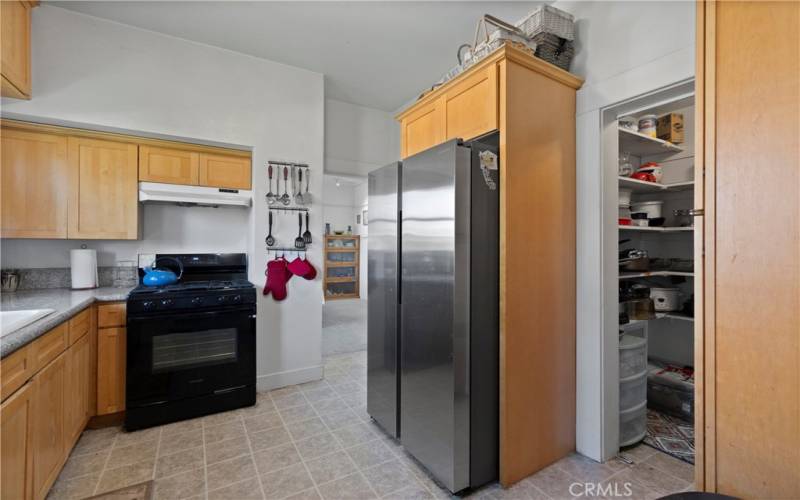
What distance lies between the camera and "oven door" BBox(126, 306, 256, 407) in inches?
96.0

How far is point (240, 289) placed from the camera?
2.78m

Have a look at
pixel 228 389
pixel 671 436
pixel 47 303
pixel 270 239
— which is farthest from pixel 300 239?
pixel 671 436

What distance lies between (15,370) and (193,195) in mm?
1743

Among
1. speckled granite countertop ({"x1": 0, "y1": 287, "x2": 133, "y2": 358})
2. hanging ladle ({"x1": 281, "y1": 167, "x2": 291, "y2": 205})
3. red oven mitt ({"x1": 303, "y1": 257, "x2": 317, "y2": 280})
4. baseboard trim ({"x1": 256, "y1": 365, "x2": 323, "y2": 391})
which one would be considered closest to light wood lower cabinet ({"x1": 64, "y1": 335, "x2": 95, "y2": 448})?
speckled granite countertop ({"x1": 0, "y1": 287, "x2": 133, "y2": 358})

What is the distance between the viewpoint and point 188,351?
2.62 meters

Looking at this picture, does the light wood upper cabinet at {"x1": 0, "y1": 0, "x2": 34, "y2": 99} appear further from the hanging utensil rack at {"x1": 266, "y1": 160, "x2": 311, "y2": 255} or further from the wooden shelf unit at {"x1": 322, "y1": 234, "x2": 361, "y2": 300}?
A: the wooden shelf unit at {"x1": 322, "y1": 234, "x2": 361, "y2": 300}

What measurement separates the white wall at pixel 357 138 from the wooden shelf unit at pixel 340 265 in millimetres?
4887

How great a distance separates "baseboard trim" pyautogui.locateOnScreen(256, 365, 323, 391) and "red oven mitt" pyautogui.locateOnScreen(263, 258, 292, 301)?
0.70 m

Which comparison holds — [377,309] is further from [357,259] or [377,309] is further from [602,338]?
[357,259]

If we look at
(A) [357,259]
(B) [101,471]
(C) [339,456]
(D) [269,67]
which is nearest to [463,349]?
(C) [339,456]

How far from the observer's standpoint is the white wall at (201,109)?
2475mm

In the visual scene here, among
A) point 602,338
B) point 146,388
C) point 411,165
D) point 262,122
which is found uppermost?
point 262,122

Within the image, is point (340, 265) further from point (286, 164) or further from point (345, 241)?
point (286, 164)

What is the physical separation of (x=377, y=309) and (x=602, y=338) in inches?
55.6
